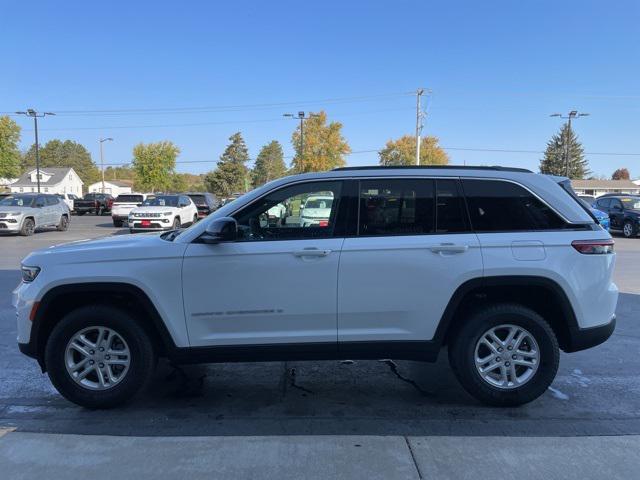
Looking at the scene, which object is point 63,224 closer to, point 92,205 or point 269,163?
point 92,205

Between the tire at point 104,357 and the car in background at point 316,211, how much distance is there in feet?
5.10

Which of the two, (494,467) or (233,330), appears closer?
(494,467)

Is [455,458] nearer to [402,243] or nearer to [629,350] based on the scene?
[402,243]

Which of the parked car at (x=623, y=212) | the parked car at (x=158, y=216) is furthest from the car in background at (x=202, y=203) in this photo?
the parked car at (x=623, y=212)

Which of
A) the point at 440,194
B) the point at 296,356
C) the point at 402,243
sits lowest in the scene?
the point at 296,356

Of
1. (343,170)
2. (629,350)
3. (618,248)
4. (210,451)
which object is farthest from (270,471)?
(618,248)

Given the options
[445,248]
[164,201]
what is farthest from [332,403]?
[164,201]

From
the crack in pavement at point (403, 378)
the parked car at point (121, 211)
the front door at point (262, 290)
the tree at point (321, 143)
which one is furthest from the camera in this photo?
the tree at point (321, 143)

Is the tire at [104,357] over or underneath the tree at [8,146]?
underneath

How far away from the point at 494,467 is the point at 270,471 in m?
1.37

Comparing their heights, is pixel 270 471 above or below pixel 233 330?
below

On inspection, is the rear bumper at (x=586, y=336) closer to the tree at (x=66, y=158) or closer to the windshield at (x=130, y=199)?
the windshield at (x=130, y=199)

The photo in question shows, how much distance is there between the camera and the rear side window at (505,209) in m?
4.06

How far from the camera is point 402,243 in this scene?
12.9 ft
